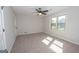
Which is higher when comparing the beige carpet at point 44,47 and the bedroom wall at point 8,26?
the bedroom wall at point 8,26

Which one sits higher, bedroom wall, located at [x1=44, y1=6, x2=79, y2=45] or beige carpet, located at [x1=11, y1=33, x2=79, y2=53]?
bedroom wall, located at [x1=44, y1=6, x2=79, y2=45]

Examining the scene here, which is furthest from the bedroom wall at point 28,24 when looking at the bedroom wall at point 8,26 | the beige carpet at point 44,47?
the bedroom wall at point 8,26

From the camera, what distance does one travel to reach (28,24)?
826cm

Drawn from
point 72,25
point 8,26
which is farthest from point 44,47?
point 72,25

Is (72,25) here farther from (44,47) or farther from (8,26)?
(8,26)

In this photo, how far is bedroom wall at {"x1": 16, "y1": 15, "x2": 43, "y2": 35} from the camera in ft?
25.4

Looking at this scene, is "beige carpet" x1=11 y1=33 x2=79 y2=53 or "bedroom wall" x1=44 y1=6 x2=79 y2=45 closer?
"beige carpet" x1=11 y1=33 x2=79 y2=53

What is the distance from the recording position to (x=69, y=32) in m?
4.82

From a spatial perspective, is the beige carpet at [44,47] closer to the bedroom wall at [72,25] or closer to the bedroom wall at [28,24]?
the bedroom wall at [72,25]

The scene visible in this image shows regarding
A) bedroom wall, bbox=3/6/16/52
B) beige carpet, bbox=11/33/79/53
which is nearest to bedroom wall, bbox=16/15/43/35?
beige carpet, bbox=11/33/79/53

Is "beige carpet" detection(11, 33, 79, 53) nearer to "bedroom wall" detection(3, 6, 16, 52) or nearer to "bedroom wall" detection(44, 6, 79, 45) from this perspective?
"bedroom wall" detection(3, 6, 16, 52)

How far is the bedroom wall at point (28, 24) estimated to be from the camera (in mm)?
7743

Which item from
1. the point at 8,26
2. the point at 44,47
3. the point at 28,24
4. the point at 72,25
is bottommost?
the point at 44,47
